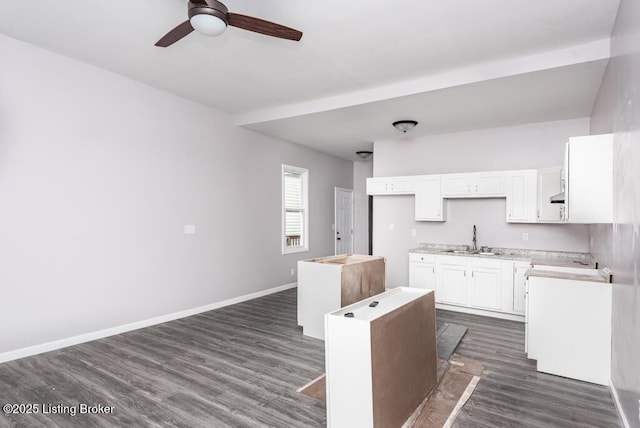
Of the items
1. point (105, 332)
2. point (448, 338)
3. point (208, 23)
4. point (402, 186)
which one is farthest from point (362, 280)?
point (208, 23)

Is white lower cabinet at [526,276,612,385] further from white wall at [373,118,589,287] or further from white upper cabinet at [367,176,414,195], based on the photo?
white upper cabinet at [367,176,414,195]

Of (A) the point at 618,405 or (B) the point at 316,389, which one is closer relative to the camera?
(A) the point at 618,405

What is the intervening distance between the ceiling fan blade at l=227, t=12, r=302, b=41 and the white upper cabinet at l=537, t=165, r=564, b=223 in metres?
3.89

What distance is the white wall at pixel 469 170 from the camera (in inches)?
201

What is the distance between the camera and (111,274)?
4.06 m

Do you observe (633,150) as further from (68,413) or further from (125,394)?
(68,413)

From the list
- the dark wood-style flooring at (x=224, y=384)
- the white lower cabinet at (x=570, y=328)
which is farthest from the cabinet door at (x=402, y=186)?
the white lower cabinet at (x=570, y=328)

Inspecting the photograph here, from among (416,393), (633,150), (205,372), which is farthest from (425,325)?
(205,372)

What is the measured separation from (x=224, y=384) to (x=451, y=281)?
358cm

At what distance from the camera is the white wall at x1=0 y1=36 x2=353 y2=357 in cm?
338

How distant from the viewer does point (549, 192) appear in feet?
15.4

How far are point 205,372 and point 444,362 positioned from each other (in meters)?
2.17

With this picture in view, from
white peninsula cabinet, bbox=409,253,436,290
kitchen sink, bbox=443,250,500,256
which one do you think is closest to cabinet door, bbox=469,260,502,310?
kitchen sink, bbox=443,250,500,256

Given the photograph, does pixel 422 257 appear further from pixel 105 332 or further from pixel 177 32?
pixel 177 32
